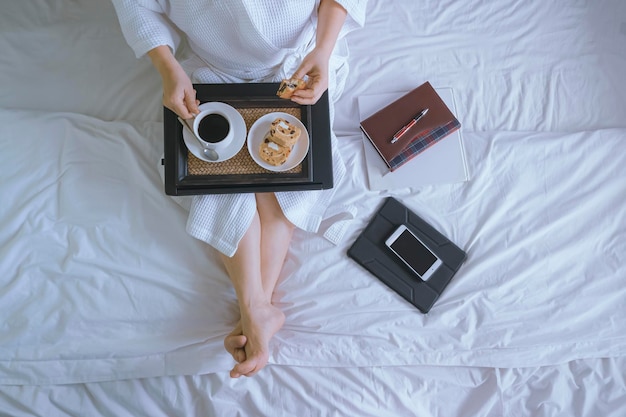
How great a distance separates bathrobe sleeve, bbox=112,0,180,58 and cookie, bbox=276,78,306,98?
28cm

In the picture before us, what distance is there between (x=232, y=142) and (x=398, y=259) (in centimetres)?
46

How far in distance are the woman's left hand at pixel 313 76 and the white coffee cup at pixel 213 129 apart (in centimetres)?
14

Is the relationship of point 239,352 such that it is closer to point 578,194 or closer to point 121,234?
point 121,234

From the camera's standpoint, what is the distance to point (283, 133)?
0.80 metres

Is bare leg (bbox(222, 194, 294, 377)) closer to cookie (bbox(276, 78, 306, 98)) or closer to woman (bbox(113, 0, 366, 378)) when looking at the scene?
woman (bbox(113, 0, 366, 378))

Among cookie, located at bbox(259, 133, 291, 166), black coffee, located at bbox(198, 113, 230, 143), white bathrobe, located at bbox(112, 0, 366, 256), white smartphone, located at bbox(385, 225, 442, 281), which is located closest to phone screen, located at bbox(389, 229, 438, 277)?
white smartphone, located at bbox(385, 225, 442, 281)

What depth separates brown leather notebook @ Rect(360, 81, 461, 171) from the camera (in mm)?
1047

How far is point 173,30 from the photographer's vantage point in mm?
976

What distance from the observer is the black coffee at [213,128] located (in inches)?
31.7

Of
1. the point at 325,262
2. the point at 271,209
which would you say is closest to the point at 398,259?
the point at 325,262

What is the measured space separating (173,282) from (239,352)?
0.21 m

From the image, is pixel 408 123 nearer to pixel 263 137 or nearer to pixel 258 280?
pixel 263 137

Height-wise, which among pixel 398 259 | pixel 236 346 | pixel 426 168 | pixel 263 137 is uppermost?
pixel 263 137

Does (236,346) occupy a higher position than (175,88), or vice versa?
(175,88)
